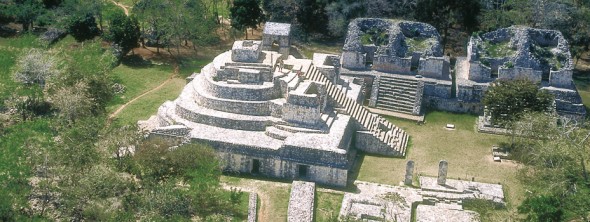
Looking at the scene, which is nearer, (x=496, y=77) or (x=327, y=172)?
(x=327, y=172)

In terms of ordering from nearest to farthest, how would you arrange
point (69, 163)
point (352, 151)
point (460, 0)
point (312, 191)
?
point (69, 163) < point (312, 191) < point (352, 151) < point (460, 0)

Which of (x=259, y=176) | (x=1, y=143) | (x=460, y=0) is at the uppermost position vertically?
(x=460, y=0)

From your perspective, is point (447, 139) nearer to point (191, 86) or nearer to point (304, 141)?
point (304, 141)

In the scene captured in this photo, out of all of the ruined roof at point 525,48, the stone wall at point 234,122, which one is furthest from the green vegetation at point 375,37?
the stone wall at point 234,122

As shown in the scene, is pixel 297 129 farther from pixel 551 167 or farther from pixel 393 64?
pixel 551 167

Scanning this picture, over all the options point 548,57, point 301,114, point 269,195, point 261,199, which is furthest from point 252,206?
point 548,57

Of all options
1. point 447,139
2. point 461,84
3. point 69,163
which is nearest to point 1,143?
point 69,163

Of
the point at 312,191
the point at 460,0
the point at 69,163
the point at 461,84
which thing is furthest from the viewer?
the point at 460,0

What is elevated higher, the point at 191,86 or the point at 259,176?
the point at 191,86
